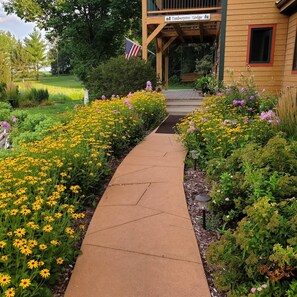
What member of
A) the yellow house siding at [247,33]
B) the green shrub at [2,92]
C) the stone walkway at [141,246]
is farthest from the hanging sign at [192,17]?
the green shrub at [2,92]

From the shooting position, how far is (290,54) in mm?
8664

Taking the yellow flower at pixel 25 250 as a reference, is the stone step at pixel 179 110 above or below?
below

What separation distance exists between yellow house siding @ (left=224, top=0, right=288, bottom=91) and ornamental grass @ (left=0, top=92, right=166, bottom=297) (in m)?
5.10

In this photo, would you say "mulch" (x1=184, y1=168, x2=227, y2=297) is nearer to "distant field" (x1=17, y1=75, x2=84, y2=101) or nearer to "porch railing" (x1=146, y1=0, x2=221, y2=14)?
"porch railing" (x1=146, y1=0, x2=221, y2=14)

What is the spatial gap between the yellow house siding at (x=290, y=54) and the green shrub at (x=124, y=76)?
13.1 feet

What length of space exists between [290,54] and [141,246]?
8039 millimetres

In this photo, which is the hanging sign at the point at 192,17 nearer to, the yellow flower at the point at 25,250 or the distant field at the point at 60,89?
the distant field at the point at 60,89

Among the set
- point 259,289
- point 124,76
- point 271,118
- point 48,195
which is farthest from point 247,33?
point 259,289

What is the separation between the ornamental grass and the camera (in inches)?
70.8

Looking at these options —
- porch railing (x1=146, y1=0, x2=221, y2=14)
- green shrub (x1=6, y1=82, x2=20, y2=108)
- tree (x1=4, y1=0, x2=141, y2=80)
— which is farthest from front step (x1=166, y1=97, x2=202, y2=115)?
tree (x1=4, y1=0, x2=141, y2=80)

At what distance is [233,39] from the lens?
9.43 meters

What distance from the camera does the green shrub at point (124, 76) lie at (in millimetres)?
9930

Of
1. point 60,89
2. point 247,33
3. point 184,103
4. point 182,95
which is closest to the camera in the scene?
point 247,33

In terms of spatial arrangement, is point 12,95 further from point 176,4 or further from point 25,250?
point 25,250
